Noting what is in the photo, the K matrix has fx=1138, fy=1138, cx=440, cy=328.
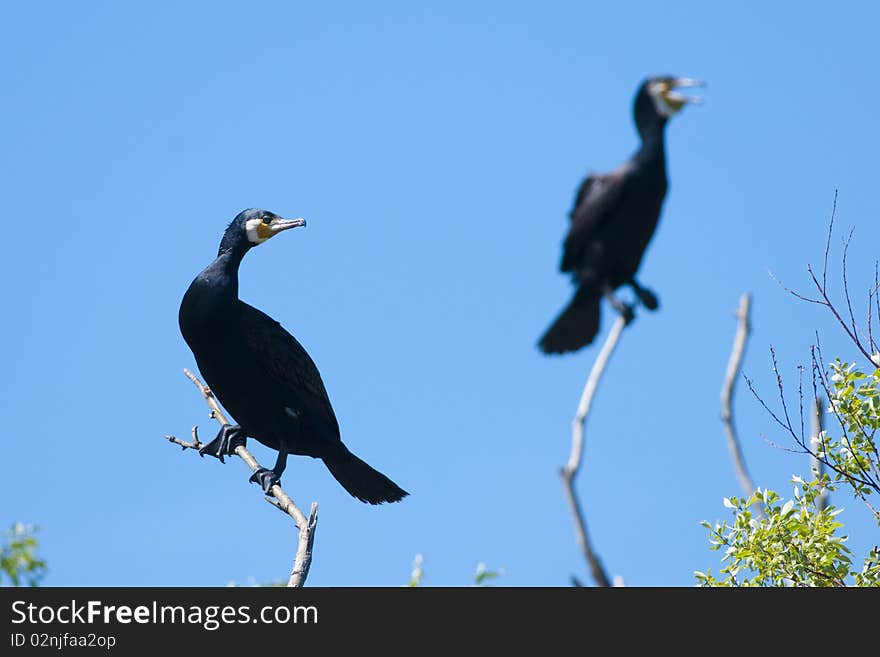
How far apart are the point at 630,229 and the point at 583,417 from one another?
1.13 ft

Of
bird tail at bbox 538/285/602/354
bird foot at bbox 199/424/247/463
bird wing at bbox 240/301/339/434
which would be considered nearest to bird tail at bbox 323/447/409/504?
bird wing at bbox 240/301/339/434

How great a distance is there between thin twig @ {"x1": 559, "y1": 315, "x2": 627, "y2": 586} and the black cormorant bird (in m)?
5.45

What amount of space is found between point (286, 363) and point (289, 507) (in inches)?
77.5

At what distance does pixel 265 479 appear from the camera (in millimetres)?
7113

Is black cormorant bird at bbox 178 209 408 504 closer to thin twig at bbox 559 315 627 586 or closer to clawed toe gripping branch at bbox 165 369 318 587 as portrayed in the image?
clawed toe gripping branch at bbox 165 369 318 587

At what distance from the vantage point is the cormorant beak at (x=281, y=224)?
661 cm

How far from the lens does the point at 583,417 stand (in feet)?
4.82

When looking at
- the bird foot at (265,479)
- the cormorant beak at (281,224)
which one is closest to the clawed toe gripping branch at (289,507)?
the bird foot at (265,479)

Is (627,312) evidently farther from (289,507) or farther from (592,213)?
(289,507)

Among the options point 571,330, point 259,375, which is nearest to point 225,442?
point 259,375
